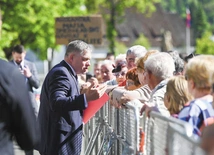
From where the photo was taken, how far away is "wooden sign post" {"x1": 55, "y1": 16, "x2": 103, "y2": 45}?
22516mm

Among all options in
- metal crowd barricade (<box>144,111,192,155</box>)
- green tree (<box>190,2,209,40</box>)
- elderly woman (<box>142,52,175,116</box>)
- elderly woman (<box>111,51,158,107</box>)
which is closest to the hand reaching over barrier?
elderly woman (<box>111,51,158,107</box>)

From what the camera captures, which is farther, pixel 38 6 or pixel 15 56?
pixel 38 6

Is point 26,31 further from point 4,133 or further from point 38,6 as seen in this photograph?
point 4,133

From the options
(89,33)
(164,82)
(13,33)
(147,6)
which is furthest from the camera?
(147,6)

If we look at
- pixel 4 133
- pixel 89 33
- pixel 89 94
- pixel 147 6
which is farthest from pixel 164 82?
pixel 147 6

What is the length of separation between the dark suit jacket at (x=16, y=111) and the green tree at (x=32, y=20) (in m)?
29.6

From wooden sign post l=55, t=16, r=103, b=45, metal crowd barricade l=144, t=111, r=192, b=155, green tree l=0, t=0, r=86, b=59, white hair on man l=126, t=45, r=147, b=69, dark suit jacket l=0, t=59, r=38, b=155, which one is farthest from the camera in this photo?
green tree l=0, t=0, r=86, b=59

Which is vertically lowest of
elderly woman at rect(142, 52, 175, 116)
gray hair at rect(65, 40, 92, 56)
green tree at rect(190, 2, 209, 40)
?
green tree at rect(190, 2, 209, 40)

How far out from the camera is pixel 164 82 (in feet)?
25.1

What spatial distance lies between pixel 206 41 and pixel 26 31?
223ft

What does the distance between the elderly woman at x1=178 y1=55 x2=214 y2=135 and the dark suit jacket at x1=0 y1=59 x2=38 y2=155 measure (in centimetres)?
117

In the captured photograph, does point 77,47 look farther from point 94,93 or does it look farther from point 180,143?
point 180,143

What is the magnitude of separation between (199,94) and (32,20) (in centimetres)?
3047

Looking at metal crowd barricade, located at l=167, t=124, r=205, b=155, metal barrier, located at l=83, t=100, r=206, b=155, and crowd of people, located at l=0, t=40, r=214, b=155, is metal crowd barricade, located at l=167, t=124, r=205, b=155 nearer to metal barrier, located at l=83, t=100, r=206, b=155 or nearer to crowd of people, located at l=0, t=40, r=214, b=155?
metal barrier, located at l=83, t=100, r=206, b=155
